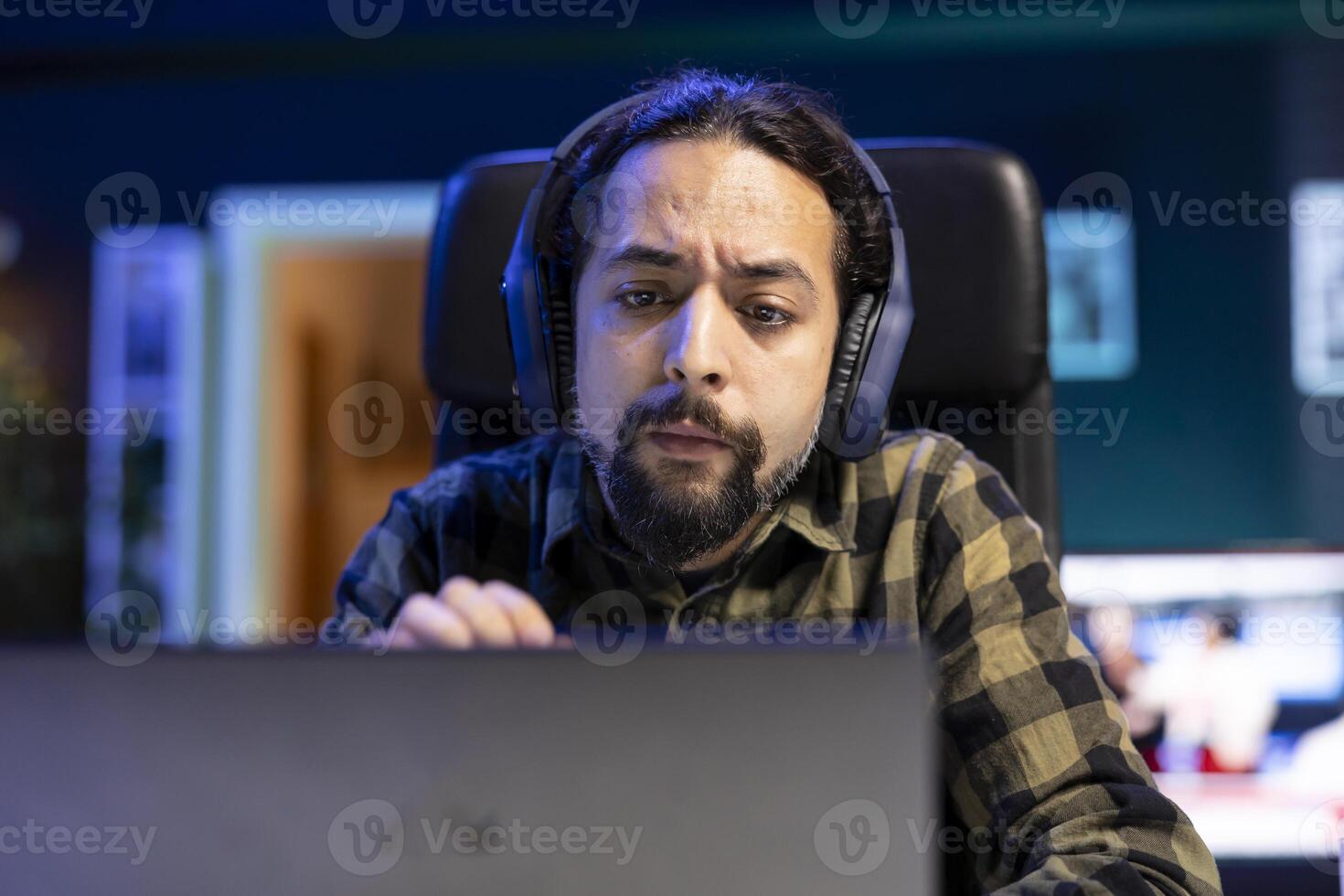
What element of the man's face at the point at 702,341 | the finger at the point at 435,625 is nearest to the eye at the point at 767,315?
the man's face at the point at 702,341

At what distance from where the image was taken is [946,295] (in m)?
1.10

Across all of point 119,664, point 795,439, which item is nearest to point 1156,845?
point 795,439

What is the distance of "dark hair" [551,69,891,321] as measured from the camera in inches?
41.0

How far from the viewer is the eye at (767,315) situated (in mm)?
992

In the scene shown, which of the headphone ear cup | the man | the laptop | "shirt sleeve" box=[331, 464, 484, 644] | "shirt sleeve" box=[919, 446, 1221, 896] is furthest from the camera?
"shirt sleeve" box=[331, 464, 484, 644]

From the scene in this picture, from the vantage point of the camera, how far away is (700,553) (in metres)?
1.00

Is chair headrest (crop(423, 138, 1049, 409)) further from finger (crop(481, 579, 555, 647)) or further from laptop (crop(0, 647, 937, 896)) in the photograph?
laptop (crop(0, 647, 937, 896))

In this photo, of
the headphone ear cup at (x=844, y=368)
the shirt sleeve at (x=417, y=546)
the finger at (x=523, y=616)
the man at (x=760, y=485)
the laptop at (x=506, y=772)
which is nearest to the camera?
the laptop at (x=506, y=772)

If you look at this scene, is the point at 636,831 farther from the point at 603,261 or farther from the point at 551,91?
the point at 551,91

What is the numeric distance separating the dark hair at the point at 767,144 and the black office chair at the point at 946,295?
0.07 metres

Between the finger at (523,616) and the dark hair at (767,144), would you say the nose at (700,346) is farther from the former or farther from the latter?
the finger at (523,616)

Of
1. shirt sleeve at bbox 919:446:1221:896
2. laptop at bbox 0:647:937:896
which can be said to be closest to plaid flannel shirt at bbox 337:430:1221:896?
shirt sleeve at bbox 919:446:1221:896

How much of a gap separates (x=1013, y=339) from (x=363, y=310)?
277 centimetres

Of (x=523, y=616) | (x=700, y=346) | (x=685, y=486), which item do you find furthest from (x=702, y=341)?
(x=523, y=616)
